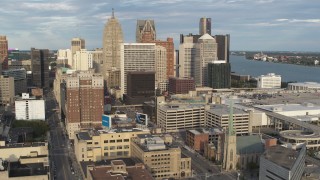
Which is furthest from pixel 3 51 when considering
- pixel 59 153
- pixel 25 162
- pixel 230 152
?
pixel 230 152

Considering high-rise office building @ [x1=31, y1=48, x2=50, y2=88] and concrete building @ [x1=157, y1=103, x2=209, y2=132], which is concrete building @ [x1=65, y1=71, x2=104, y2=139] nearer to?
concrete building @ [x1=157, y1=103, x2=209, y2=132]

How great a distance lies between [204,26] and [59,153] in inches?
4903

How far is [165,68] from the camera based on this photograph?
11231 cm

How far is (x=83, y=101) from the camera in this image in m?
62.7

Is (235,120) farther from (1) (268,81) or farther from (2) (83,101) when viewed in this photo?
(1) (268,81)

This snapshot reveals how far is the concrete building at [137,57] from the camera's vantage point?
4077 inches

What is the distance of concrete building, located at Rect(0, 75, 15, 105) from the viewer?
92.2m

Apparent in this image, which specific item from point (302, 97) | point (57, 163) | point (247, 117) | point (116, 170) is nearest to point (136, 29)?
point (302, 97)

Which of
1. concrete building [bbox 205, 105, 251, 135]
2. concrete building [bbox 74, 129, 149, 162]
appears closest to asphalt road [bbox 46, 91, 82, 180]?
concrete building [bbox 74, 129, 149, 162]

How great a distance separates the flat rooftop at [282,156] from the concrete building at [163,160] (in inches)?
418

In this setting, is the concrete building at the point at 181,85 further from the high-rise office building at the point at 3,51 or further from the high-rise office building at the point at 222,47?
the high-rise office building at the point at 3,51

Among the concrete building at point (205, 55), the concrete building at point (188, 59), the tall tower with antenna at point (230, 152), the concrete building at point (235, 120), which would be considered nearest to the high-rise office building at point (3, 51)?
the concrete building at point (188, 59)

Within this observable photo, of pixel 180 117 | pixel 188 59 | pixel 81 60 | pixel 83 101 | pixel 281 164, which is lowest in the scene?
Result: pixel 180 117

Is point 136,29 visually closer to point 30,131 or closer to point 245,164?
point 30,131
